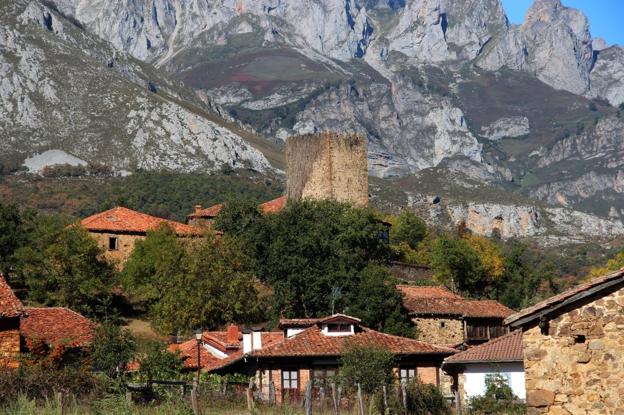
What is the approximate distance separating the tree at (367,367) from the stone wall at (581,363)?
1536 centimetres

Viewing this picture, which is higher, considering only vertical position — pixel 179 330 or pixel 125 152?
pixel 125 152

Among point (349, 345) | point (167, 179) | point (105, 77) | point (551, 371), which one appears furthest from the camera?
point (105, 77)

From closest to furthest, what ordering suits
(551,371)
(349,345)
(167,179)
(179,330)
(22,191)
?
(551,371) → (349,345) → (179,330) → (22,191) → (167,179)

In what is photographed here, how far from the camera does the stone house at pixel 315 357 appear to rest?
122 feet

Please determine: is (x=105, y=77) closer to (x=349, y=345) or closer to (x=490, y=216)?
(x=490, y=216)

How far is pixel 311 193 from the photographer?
8788cm

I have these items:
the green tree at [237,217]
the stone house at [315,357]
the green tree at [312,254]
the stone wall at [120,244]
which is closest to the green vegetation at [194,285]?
the green tree at [312,254]

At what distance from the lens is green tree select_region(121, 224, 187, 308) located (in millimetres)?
59406

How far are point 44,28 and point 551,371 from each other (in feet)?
532

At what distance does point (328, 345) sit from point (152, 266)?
2586cm

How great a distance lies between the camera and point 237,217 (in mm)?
75688

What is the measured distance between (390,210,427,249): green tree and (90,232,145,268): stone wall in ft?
86.4

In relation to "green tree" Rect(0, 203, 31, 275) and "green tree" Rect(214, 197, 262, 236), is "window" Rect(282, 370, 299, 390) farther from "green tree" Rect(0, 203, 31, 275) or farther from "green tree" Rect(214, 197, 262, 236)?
"green tree" Rect(214, 197, 262, 236)

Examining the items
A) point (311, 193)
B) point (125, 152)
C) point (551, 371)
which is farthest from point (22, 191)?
point (551, 371)
